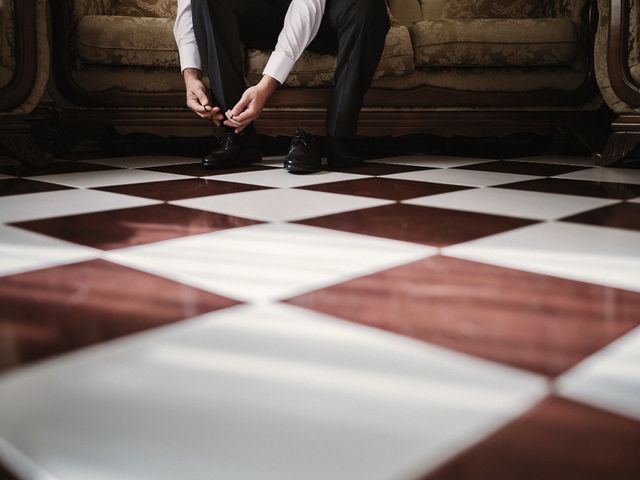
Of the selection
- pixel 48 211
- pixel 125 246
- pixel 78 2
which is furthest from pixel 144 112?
pixel 125 246

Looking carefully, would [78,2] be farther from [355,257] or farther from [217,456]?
[217,456]

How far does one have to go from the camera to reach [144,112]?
2043 millimetres

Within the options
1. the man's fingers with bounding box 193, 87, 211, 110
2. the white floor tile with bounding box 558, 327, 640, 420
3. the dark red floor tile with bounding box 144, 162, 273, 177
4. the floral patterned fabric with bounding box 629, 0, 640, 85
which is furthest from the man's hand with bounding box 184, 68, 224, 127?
the white floor tile with bounding box 558, 327, 640, 420

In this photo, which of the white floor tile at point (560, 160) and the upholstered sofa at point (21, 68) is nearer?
the upholstered sofa at point (21, 68)

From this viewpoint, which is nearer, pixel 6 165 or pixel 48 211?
pixel 48 211

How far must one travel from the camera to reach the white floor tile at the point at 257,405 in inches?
15.8

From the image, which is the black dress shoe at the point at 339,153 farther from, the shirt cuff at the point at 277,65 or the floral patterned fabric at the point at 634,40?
the floral patterned fabric at the point at 634,40

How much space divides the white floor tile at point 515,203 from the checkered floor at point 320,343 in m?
0.02

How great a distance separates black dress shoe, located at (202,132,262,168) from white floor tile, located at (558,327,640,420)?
1.31 m

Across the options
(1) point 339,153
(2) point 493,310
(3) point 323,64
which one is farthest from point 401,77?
(2) point 493,310

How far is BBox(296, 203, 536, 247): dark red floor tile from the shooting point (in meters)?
0.99

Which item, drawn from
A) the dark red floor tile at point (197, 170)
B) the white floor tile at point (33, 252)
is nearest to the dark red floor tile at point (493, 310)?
the white floor tile at point (33, 252)

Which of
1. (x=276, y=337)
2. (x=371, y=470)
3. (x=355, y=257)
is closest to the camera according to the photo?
(x=371, y=470)

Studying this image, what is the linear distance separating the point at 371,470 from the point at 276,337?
0.72 feet
